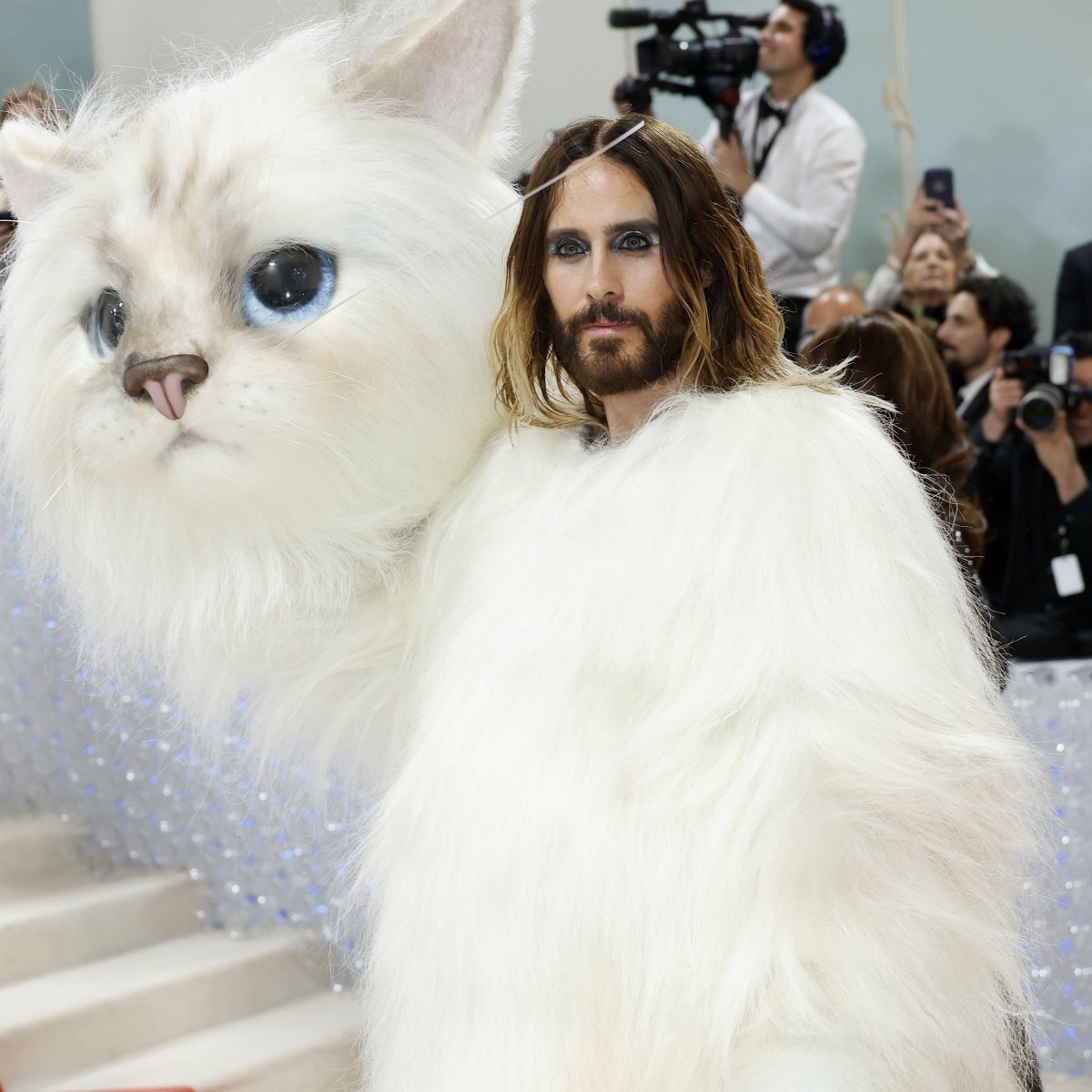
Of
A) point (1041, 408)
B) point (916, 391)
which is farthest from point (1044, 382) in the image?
point (916, 391)

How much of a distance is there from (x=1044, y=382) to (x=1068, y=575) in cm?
42

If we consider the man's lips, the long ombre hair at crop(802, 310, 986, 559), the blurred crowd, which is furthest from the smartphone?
the man's lips

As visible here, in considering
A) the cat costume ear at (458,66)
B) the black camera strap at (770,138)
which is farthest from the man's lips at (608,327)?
the black camera strap at (770,138)

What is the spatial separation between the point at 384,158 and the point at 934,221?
94.1 inches

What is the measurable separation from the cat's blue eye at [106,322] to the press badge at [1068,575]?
1818 mm

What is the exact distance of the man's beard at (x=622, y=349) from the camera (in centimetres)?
101

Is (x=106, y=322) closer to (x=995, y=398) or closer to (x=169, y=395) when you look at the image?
(x=169, y=395)

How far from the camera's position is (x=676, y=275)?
1.01 metres

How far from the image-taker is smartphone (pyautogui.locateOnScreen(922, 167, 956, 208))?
3184 millimetres

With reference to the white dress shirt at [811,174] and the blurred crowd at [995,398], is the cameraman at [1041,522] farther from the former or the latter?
the white dress shirt at [811,174]

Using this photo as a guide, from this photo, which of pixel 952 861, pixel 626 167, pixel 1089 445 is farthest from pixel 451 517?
pixel 1089 445

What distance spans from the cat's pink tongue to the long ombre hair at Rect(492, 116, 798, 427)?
9.3 inches

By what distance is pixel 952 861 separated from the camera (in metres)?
0.91

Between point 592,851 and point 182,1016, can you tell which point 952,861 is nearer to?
point 592,851
